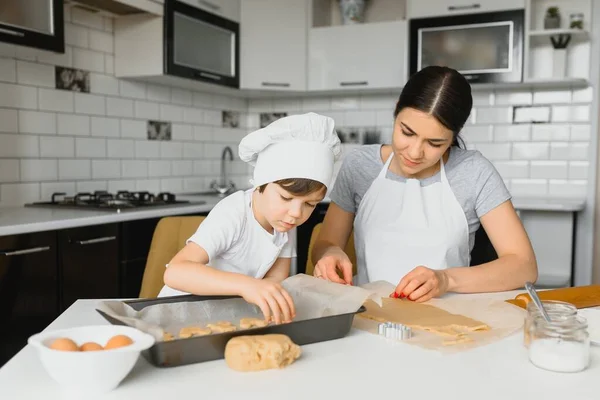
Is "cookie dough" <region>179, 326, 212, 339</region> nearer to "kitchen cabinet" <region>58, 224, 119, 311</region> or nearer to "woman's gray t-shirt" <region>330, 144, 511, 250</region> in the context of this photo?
"woman's gray t-shirt" <region>330, 144, 511, 250</region>

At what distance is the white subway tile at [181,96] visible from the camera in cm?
369

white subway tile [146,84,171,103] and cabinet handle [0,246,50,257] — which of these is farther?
white subway tile [146,84,171,103]

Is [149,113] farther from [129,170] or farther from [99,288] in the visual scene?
[99,288]

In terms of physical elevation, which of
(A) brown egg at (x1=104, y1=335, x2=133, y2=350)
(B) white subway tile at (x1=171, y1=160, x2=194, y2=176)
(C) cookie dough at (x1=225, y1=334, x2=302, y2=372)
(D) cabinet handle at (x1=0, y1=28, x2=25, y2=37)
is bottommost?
(C) cookie dough at (x1=225, y1=334, x2=302, y2=372)

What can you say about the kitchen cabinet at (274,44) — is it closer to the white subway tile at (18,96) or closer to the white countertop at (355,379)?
the white subway tile at (18,96)

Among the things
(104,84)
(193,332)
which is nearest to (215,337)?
(193,332)

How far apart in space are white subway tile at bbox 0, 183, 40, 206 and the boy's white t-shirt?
152 centimetres

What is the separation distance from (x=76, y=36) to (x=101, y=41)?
0.60 feet

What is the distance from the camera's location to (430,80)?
1.57m

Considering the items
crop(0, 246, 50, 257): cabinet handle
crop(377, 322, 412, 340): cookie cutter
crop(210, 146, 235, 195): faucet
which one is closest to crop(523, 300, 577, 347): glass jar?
crop(377, 322, 412, 340): cookie cutter

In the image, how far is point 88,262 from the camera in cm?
239

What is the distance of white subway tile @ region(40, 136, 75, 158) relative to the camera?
285 cm

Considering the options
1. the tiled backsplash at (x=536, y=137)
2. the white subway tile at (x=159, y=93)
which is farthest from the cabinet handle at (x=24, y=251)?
the tiled backsplash at (x=536, y=137)

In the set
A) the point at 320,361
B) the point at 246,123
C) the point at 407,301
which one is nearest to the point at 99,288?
the point at 407,301
